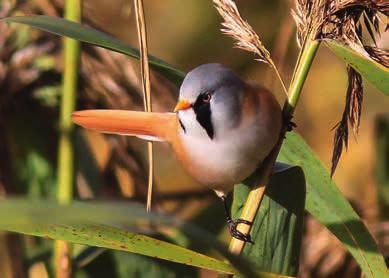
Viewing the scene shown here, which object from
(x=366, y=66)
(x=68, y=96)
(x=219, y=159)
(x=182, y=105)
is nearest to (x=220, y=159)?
(x=219, y=159)

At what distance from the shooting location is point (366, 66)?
104 cm

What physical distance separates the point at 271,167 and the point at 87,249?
0.62m

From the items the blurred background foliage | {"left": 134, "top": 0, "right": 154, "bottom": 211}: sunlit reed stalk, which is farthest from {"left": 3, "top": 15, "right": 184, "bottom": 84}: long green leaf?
the blurred background foliage

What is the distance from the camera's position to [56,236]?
1.06 m

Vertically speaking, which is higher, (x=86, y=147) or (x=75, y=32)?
(x=75, y=32)

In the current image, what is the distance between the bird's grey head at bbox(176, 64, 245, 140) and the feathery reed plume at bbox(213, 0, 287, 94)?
5 centimetres

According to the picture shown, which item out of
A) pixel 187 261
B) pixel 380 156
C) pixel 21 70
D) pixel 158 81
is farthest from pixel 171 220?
pixel 380 156

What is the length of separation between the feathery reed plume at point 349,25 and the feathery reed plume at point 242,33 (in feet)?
0.16

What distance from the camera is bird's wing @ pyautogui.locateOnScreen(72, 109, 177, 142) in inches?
46.7

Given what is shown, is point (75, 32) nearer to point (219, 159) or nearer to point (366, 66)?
point (219, 159)

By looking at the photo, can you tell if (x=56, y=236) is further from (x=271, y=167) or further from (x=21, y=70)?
(x=21, y=70)

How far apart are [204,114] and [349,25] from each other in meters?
0.21

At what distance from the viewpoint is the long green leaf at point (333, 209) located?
1.22m

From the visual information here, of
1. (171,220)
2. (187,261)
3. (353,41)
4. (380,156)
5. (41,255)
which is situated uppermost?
(353,41)
